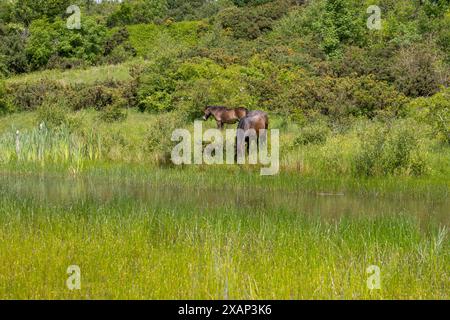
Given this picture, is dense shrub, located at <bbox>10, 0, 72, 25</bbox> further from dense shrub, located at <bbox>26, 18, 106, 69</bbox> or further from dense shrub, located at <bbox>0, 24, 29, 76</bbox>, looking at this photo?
dense shrub, located at <bbox>26, 18, 106, 69</bbox>

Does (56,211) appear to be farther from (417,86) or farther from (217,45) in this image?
(217,45)

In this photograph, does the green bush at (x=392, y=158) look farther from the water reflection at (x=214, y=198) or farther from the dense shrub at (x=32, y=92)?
the dense shrub at (x=32, y=92)

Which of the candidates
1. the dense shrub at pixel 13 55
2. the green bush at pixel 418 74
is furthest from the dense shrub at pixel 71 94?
the green bush at pixel 418 74

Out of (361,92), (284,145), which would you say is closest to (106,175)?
(284,145)

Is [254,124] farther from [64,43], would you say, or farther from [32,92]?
[64,43]

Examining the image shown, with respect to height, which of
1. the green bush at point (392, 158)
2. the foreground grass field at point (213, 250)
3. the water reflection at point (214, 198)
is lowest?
the foreground grass field at point (213, 250)

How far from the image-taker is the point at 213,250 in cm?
609

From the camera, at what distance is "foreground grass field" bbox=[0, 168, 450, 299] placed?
207 inches

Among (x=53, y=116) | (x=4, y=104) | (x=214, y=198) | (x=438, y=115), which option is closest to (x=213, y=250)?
(x=214, y=198)

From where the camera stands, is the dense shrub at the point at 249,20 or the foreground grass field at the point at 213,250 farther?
the dense shrub at the point at 249,20

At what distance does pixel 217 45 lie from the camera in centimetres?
3575

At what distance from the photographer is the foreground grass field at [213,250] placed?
527 cm

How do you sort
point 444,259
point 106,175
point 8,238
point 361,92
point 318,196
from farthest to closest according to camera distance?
1. point 361,92
2. point 106,175
3. point 318,196
4. point 8,238
5. point 444,259

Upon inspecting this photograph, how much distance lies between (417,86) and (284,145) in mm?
11504
